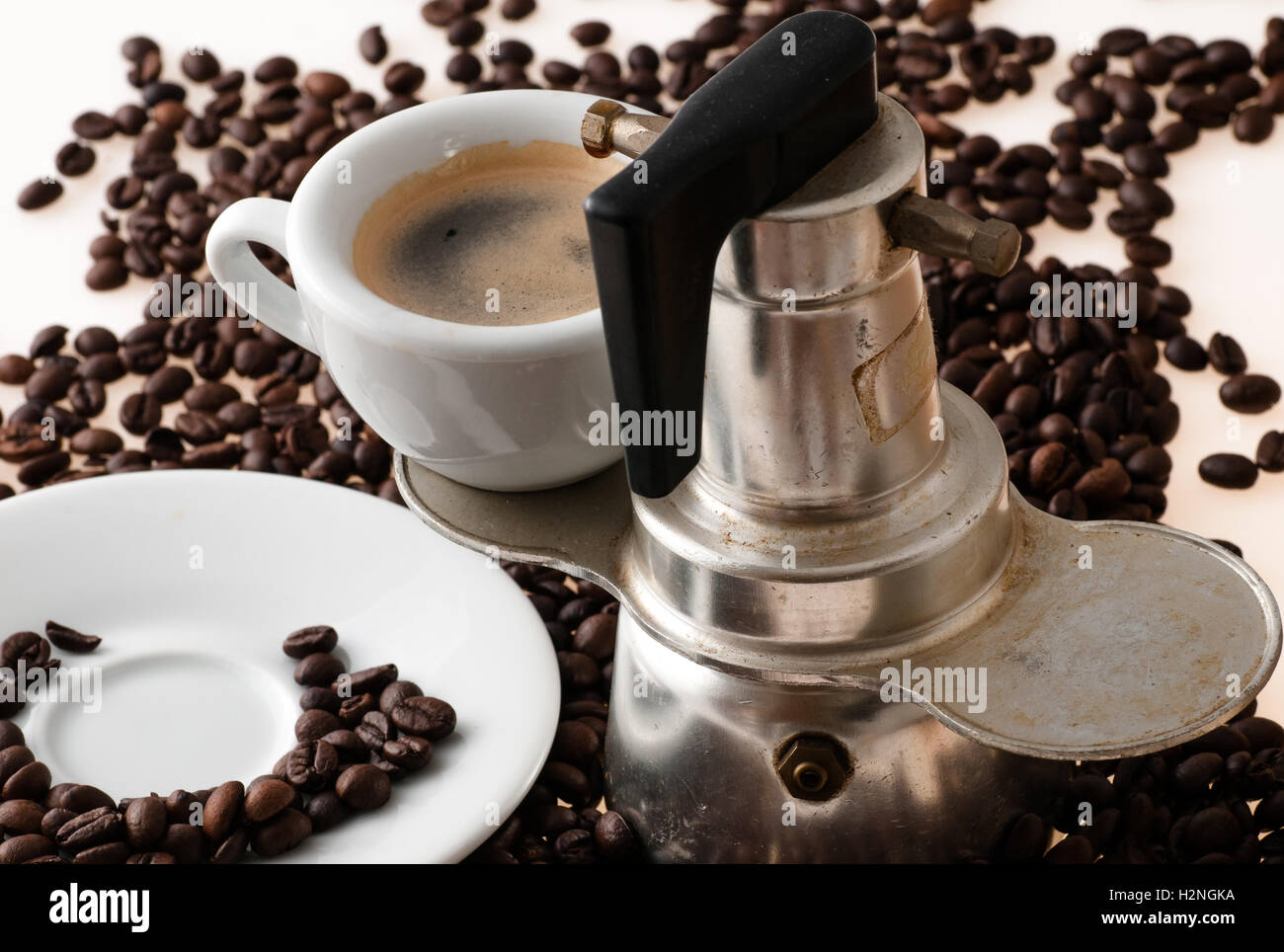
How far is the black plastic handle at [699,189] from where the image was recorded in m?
0.82

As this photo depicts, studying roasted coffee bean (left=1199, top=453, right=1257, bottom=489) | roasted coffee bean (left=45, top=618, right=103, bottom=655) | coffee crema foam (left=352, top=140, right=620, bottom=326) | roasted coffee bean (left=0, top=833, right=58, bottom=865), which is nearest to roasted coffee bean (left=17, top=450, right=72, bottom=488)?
roasted coffee bean (left=45, top=618, right=103, bottom=655)

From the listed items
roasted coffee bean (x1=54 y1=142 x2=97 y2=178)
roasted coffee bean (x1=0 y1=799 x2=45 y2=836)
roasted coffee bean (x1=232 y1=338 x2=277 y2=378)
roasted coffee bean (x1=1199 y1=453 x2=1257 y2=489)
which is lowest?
roasted coffee bean (x1=1199 y1=453 x2=1257 y2=489)

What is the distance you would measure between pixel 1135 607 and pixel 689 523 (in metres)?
0.31

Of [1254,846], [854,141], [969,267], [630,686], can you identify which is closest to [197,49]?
[969,267]

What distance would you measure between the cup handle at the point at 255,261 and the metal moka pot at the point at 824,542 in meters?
0.16

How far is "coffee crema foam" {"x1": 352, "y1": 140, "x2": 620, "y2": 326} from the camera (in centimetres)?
113

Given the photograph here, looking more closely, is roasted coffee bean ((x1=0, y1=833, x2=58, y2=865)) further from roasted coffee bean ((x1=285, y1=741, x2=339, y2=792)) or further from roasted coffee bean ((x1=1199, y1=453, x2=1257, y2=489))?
roasted coffee bean ((x1=1199, y1=453, x2=1257, y2=489))

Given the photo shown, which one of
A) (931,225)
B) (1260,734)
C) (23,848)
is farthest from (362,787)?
(1260,734)

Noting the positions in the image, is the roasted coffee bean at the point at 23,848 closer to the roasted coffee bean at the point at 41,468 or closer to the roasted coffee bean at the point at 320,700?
the roasted coffee bean at the point at 320,700

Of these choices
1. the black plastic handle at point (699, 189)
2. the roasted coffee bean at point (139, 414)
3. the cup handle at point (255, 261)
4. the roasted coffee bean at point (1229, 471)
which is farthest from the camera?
the roasted coffee bean at point (139, 414)

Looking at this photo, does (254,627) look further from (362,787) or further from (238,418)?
(238,418)

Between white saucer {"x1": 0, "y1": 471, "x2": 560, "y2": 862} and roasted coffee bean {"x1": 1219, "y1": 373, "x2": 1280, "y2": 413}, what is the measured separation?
0.79 metres

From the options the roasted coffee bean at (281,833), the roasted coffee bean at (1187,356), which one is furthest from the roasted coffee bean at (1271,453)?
the roasted coffee bean at (281,833)

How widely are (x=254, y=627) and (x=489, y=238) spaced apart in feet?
1.46
